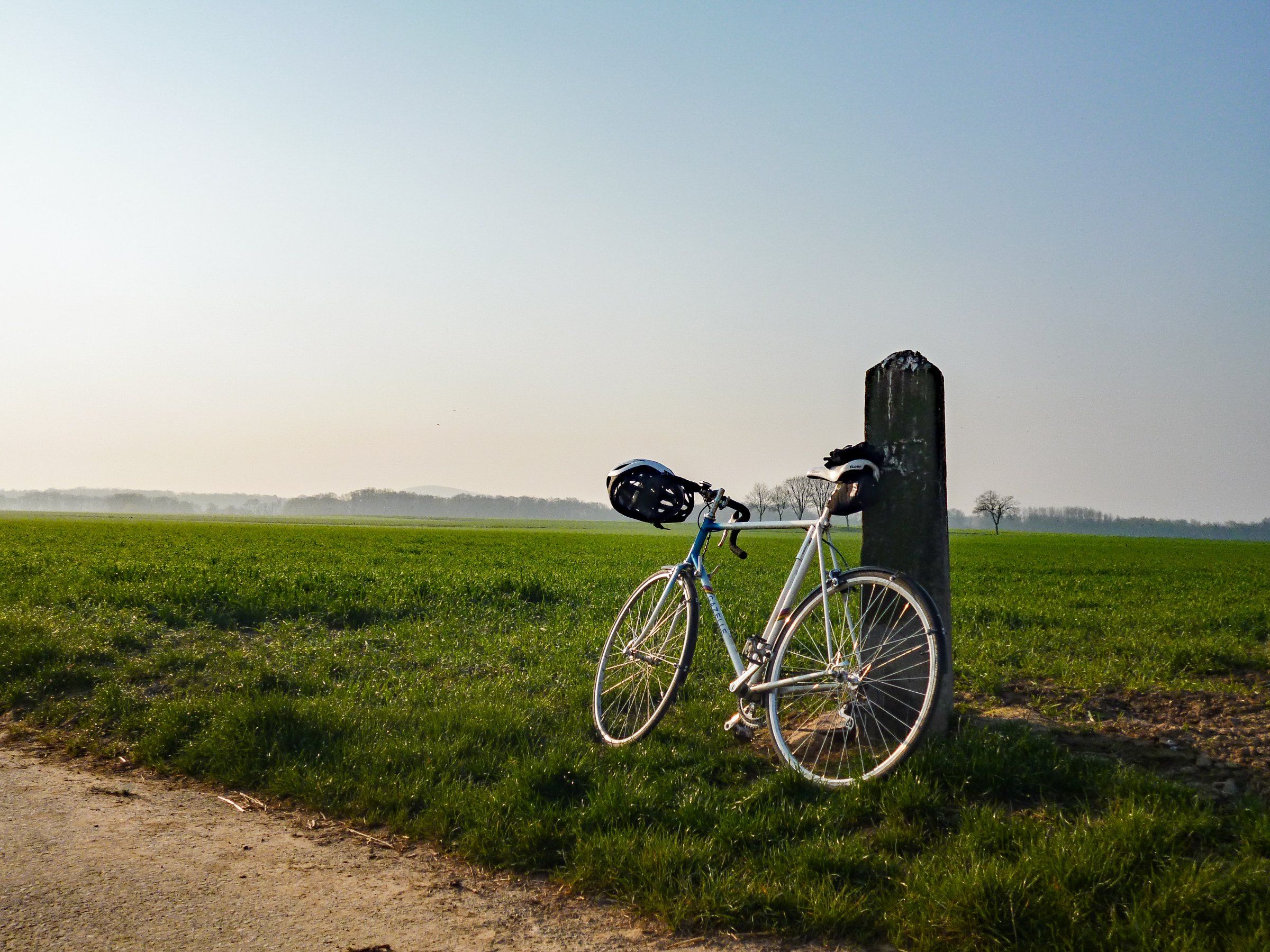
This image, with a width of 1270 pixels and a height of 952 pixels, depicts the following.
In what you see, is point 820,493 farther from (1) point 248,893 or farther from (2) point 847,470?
(1) point 248,893

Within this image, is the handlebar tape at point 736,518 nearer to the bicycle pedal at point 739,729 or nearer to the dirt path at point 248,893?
the bicycle pedal at point 739,729

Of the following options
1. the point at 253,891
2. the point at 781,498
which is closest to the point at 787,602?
the point at 253,891

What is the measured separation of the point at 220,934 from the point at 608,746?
289 centimetres

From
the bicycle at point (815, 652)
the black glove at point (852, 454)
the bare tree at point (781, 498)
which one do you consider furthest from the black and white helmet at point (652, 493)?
the bare tree at point (781, 498)

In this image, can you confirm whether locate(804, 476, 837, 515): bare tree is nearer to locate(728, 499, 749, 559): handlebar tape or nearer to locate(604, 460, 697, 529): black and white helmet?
locate(728, 499, 749, 559): handlebar tape

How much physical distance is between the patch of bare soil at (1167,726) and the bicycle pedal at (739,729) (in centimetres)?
173

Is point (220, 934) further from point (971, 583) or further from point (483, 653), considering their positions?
point (971, 583)

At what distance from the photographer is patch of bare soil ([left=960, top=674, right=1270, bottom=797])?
4.68 metres

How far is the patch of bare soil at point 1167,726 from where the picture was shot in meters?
4.68

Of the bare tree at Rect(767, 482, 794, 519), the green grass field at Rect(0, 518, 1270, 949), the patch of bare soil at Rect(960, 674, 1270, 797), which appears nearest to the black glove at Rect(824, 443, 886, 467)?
the green grass field at Rect(0, 518, 1270, 949)

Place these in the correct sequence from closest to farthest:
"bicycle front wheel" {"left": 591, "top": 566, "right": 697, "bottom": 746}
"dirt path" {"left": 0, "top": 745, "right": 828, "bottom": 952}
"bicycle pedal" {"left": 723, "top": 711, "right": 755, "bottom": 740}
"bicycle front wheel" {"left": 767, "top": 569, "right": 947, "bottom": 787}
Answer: "dirt path" {"left": 0, "top": 745, "right": 828, "bottom": 952}, "bicycle front wheel" {"left": 767, "top": 569, "right": 947, "bottom": 787}, "bicycle pedal" {"left": 723, "top": 711, "right": 755, "bottom": 740}, "bicycle front wheel" {"left": 591, "top": 566, "right": 697, "bottom": 746}

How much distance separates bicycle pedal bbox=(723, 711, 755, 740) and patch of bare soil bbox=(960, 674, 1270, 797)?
173cm

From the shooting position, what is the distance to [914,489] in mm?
5504

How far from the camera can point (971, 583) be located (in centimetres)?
1984
